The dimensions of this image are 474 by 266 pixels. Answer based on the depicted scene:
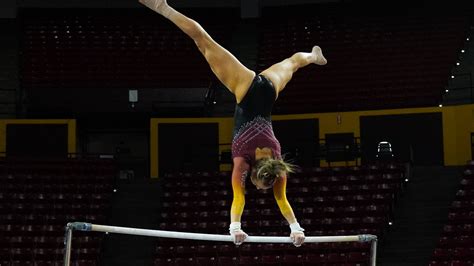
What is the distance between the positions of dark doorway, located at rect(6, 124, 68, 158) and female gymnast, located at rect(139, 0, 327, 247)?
46.9 ft

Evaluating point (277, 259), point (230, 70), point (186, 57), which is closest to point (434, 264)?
point (277, 259)

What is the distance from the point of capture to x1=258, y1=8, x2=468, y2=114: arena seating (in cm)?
2148

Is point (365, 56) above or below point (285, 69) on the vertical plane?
above

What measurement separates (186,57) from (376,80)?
5.36 metres

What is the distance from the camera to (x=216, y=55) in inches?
Result: 314

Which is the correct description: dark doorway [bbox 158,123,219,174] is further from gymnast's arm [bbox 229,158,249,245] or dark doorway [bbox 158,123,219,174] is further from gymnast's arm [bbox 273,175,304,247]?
gymnast's arm [bbox 229,158,249,245]

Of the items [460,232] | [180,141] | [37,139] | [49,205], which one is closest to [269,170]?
[460,232]

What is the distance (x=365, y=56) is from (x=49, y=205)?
32.3 ft

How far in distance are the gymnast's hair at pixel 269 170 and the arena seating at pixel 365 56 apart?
13.9m

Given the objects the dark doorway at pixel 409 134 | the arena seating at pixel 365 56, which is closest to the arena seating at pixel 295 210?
the dark doorway at pixel 409 134

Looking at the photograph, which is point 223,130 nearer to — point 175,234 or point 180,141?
point 180,141

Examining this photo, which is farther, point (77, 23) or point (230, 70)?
point (77, 23)

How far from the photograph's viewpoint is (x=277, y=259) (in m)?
15.2

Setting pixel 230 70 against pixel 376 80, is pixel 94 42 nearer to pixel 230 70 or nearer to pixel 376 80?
pixel 376 80
